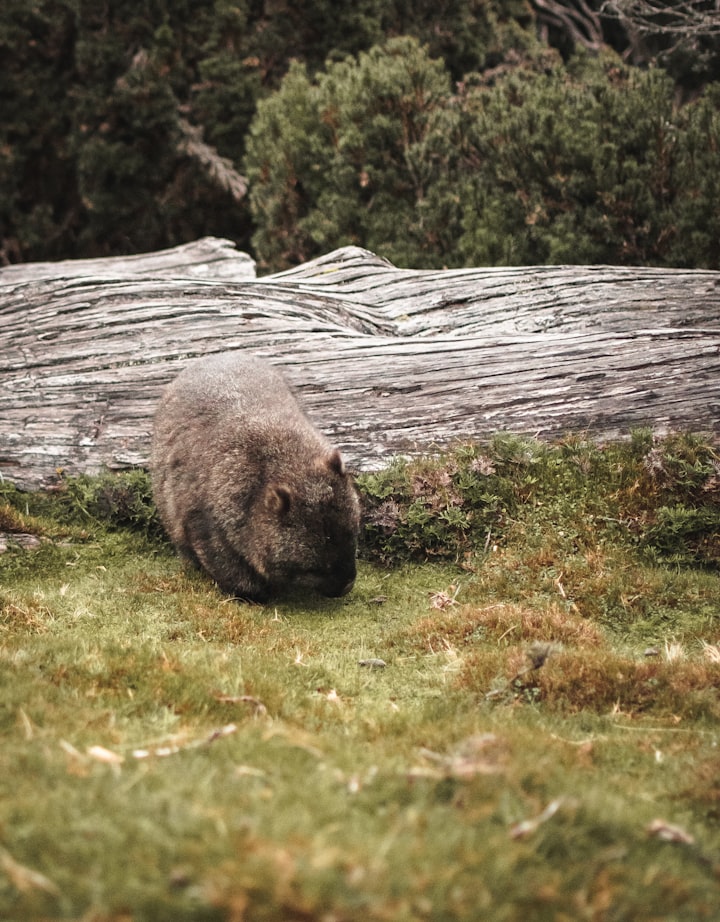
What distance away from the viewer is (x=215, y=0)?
72.0ft

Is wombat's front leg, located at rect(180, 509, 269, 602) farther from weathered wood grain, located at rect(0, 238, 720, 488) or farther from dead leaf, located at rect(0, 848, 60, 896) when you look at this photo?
dead leaf, located at rect(0, 848, 60, 896)

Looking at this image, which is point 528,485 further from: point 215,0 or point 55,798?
point 215,0

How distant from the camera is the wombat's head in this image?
7172 mm

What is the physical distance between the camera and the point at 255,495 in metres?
7.41

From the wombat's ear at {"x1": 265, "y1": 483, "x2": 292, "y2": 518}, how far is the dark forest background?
25.4ft

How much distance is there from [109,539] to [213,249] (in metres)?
8.48

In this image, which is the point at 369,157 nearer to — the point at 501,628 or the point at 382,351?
the point at 382,351

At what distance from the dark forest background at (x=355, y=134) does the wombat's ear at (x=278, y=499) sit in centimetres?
775

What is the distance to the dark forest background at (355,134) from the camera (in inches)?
513

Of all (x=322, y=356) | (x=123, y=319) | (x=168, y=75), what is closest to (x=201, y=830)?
(x=322, y=356)

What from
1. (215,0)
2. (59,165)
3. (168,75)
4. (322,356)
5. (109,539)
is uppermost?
(215,0)

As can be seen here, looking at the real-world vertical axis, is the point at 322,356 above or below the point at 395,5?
below

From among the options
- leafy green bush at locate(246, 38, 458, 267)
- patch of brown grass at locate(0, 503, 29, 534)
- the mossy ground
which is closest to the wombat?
the mossy ground

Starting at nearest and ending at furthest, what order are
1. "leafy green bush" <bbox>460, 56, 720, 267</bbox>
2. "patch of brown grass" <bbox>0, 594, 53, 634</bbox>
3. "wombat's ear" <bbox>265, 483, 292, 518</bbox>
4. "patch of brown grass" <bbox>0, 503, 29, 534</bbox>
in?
"patch of brown grass" <bbox>0, 594, 53, 634</bbox> → "wombat's ear" <bbox>265, 483, 292, 518</bbox> → "patch of brown grass" <bbox>0, 503, 29, 534</bbox> → "leafy green bush" <bbox>460, 56, 720, 267</bbox>
